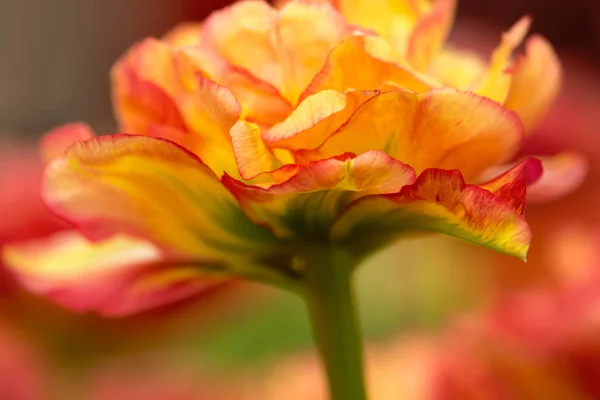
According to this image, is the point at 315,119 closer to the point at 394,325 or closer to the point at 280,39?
the point at 280,39

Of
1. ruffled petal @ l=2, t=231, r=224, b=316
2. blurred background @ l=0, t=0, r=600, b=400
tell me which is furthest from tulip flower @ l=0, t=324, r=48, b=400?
ruffled petal @ l=2, t=231, r=224, b=316

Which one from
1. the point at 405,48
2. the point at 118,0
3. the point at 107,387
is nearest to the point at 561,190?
the point at 405,48

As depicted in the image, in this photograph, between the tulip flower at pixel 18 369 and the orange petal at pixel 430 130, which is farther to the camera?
the tulip flower at pixel 18 369

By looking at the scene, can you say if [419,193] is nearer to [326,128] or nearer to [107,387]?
[326,128]

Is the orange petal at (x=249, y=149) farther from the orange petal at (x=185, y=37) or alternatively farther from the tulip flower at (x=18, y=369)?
the tulip flower at (x=18, y=369)

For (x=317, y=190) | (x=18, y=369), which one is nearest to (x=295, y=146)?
(x=317, y=190)

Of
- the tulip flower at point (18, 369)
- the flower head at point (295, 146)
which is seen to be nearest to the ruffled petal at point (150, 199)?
the flower head at point (295, 146)
